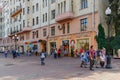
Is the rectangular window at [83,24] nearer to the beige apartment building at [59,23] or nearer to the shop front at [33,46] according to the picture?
the beige apartment building at [59,23]

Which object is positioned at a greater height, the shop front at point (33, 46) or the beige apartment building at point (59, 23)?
the beige apartment building at point (59, 23)

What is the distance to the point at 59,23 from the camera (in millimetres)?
43750

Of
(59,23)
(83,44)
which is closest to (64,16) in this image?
(59,23)

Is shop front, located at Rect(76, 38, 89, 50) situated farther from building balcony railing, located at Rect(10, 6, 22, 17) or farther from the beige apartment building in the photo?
building balcony railing, located at Rect(10, 6, 22, 17)

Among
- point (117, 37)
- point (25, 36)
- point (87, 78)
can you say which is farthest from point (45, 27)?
point (87, 78)

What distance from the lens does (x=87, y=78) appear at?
1447cm

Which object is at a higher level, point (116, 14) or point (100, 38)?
point (116, 14)

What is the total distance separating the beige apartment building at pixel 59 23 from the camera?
3531 cm

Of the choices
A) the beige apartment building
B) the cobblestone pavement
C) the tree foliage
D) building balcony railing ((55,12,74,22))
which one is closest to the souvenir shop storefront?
the beige apartment building

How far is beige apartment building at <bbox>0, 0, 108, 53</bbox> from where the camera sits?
1390 inches

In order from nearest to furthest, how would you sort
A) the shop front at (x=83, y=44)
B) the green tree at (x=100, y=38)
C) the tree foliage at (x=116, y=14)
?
the green tree at (x=100, y=38) → the tree foliage at (x=116, y=14) → the shop front at (x=83, y=44)

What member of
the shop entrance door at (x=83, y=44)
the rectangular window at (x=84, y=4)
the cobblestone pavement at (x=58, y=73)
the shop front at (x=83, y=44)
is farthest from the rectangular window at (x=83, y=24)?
the cobblestone pavement at (x=58, y=73)

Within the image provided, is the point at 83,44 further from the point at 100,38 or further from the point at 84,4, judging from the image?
the point at 84,4

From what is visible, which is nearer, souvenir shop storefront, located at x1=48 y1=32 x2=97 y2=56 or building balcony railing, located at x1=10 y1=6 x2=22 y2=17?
souvenir shop storefront, located at x1=48 y1=32 x2=97 y2=56
